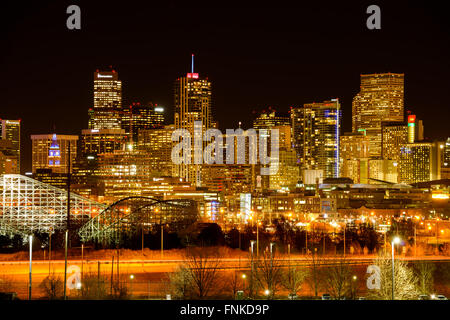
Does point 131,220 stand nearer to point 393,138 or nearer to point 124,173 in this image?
point 124,173

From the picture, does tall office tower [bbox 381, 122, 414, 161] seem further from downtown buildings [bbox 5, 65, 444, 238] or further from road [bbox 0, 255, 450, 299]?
road [bbox 0, 255, 450, 299]

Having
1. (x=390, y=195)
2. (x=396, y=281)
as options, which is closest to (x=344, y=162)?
(x=390, y=195)

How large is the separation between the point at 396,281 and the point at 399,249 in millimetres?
23605

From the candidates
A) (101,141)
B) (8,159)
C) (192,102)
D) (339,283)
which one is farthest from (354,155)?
(339,283)

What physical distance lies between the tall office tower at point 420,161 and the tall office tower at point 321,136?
61.8 feet

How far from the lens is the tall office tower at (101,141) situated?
165875 mm

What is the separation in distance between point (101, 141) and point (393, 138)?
79.5m

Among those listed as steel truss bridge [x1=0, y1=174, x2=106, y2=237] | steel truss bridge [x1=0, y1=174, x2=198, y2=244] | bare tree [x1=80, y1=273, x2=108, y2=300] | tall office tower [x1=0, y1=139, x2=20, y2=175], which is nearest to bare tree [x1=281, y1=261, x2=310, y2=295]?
bare tree [x1=80, y1=273, x2=108, y2=300]

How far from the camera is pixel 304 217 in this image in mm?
94188

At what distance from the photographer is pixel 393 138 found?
180625 millimetres

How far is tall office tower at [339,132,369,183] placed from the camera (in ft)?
594
